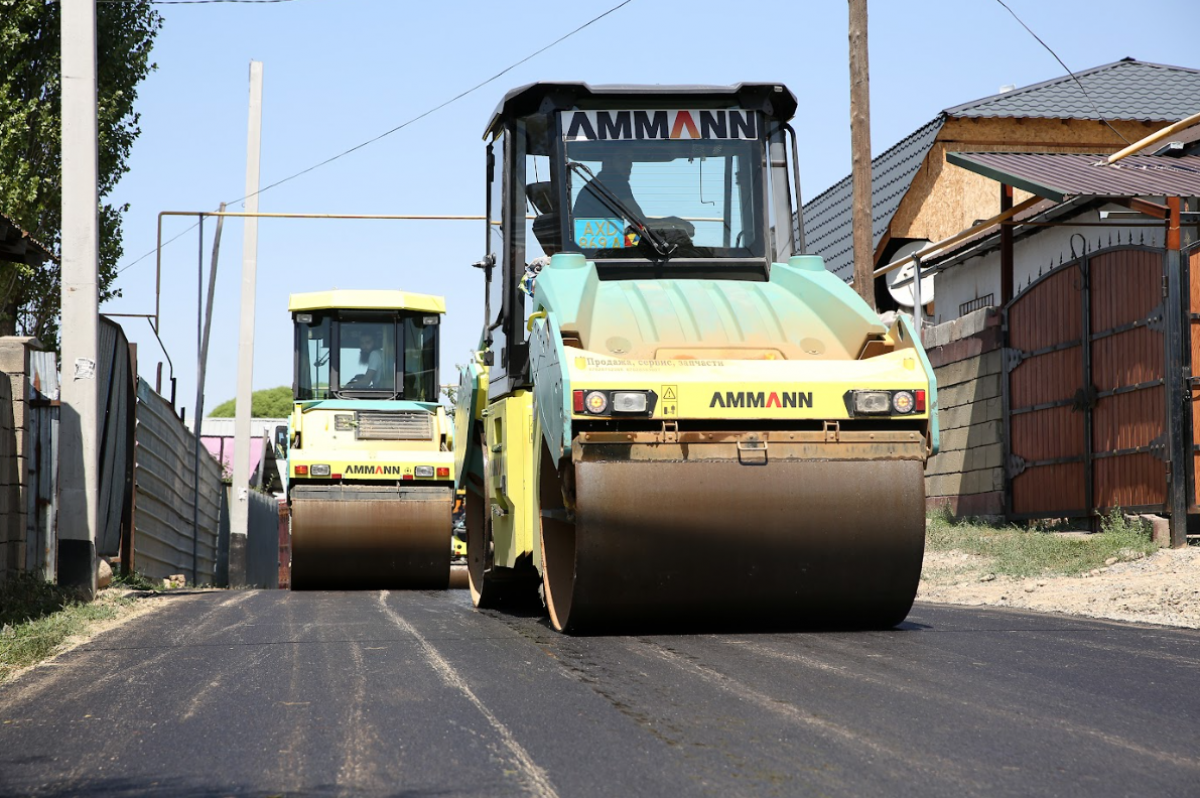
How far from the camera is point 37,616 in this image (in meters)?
10.1

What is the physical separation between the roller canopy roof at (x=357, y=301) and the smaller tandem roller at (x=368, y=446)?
0.04ft

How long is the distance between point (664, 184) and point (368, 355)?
9.21m

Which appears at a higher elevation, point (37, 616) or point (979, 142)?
point (979, 142)

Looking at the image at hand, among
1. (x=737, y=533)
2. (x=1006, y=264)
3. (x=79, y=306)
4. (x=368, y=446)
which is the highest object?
(x=1006, y=264)

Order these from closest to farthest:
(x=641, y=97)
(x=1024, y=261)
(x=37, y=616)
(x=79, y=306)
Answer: (x=641, y=97) → (x=37, y=616) → (x=79, y=306) → (x=1024, y=261)

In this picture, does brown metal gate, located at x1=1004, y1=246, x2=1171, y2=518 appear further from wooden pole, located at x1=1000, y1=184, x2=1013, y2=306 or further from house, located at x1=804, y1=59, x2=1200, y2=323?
house, located at x1=804, y1=59, x2=1200, y2=323

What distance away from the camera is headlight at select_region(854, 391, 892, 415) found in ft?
24.8

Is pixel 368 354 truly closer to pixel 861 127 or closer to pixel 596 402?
pixel 861 127

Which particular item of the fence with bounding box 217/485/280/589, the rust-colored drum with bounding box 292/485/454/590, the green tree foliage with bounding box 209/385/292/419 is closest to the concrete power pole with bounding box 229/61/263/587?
the fence with bounding box 217/485/280/589

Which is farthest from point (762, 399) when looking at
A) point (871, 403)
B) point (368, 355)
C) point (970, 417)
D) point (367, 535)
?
point (368, 355)

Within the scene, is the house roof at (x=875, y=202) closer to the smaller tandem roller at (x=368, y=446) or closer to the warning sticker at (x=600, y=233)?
the smaller tandem roller at (x=368, y=446)

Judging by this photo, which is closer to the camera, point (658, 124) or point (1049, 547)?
point (658, 124)

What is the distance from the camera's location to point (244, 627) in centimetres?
955

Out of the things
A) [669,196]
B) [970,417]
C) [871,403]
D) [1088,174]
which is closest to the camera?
[871,403]
